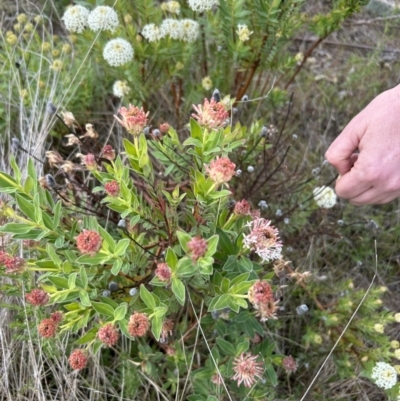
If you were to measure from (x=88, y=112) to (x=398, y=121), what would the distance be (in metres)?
1.53

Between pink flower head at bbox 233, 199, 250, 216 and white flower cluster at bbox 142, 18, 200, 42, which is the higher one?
white flower cluster at bbox 142, 18, 200, 42

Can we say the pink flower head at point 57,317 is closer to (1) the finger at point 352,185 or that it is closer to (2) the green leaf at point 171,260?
(2) the green leaf at point 171,260

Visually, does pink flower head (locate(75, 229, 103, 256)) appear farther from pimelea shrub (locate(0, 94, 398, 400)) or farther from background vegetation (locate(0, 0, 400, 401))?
background vegetation (locate(0, 0, 400, 401))

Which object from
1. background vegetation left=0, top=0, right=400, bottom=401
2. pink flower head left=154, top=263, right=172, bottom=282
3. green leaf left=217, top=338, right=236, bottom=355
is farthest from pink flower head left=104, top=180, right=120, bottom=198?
green leaf left=217, top=338, right=236, bottom=355

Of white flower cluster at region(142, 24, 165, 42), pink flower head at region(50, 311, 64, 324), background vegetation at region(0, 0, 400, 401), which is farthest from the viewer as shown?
white flower cluster at region(142, 24, 165, 42)

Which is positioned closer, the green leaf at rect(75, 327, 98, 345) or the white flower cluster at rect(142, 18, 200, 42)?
the green leaf at rect(75, 327, 98, 345)

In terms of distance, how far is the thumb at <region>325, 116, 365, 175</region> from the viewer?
1417mm

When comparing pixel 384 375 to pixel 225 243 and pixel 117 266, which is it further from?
pixel 117 266

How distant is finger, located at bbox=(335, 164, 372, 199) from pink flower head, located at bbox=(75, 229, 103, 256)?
815 millimetres

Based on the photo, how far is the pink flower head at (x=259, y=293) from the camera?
1.07 m

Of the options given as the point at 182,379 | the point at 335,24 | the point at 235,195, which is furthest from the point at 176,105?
the point at 182,379

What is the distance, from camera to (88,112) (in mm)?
2314

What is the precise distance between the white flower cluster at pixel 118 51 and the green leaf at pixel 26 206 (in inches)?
36.3

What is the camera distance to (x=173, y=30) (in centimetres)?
197
